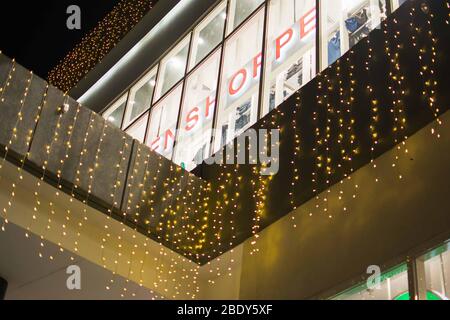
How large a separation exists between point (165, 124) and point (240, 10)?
5.69 feet

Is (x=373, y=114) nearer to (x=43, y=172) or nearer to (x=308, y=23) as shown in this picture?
(x=308, y=23)

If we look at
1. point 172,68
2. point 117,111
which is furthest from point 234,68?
point 117,111

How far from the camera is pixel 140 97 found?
31.8ft

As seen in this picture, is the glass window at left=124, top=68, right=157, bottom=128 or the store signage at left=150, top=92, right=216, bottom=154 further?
the glass window at left=124, top=68, right=157, bottom=128

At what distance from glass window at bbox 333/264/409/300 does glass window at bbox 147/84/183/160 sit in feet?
12.5

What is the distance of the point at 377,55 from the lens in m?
5.24

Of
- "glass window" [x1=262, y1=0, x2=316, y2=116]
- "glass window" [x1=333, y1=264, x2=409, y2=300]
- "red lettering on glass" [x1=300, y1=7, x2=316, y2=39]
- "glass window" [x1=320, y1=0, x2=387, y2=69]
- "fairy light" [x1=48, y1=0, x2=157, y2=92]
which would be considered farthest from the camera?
"fairy light" [x1=48, y1=0, x2=157, y2=92]

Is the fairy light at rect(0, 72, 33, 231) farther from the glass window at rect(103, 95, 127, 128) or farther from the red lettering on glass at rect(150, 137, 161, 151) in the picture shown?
the glass window at rect(103, 95, 127, 128)

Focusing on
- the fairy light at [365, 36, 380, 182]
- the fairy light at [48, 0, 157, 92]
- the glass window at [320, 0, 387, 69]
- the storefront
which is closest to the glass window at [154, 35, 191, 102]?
the storefront

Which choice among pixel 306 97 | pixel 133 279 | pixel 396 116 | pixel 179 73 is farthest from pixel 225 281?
pixel 179 73

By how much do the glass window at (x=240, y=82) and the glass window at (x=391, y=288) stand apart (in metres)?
2.67

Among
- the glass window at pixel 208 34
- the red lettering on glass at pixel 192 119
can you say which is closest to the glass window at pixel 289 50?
the glass window at pixel 208 34

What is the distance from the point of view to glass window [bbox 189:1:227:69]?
868 centimetres

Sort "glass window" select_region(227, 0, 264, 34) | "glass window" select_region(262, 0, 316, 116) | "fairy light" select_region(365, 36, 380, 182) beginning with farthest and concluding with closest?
"glass window" select_region(227, 0, 264, 34), "glass window" select_region(262, 0, 316, 116), "fairy light" select_region(365, 36, 380, 182)
